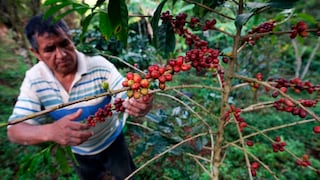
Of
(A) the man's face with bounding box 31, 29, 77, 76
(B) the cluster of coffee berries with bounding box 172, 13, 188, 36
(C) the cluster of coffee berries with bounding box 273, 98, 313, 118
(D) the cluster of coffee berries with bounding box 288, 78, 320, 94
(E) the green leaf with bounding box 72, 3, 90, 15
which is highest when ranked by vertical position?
(E) the green leaf with bounding box 72, 3, 90, 15

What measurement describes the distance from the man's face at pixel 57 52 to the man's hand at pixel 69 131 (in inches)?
16.0

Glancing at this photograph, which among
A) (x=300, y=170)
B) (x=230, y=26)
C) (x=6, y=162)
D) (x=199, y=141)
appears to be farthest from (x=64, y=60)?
(x=230, y=26)

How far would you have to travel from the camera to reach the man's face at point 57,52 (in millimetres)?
1004

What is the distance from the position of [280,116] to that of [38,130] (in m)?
2.87

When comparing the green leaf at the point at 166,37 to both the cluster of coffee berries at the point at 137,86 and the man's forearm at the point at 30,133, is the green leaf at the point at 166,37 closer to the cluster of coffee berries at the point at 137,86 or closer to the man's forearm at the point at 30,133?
the cluster of coffee berries at the point at 137,86

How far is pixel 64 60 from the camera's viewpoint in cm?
104

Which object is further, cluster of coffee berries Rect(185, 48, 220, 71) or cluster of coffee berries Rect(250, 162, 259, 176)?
cluster of coffee berries Rect(250, 162, 259, 176)

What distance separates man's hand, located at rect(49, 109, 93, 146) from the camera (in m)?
0.68

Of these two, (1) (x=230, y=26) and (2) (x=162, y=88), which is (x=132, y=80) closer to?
(2) (x=162, y=88)

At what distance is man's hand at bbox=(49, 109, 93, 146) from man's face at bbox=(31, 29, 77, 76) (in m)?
0.41

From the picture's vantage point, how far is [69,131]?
69 centimetres

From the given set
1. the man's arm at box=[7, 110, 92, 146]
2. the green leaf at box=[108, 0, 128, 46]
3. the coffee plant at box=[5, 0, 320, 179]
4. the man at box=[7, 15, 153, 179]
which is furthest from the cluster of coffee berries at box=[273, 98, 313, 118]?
the man at box=[7, 15, 153, 179]

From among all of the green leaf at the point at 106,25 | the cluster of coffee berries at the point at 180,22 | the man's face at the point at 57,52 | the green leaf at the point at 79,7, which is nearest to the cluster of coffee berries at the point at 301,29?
the cluster of coffee berries at the point at 180,22

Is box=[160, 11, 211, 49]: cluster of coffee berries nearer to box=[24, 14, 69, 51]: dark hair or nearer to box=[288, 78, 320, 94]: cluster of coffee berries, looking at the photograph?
box=[288, 78, 320, 94]: cluster of coffee berries
